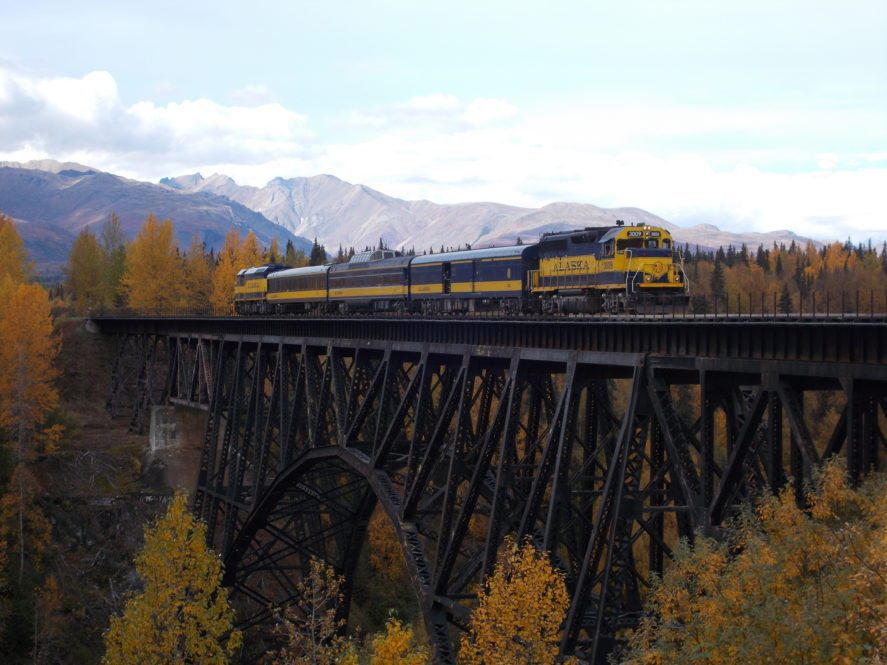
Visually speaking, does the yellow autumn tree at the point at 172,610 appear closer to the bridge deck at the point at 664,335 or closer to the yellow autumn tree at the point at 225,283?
the bridge deck at the point at 664,335

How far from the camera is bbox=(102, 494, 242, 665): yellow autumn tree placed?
3644 centimetres

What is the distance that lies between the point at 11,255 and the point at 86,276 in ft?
65.1

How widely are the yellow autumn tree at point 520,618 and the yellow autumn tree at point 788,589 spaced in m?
4.05

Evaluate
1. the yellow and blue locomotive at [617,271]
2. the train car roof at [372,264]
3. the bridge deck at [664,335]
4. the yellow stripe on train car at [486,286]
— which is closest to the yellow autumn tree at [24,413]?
the train car roof at [372,264]

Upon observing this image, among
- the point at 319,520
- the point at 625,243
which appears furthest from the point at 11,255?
the point at 625,243

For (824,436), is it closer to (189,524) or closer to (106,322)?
(106,322)

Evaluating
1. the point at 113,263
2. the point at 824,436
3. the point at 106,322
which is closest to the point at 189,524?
the point at 106,322

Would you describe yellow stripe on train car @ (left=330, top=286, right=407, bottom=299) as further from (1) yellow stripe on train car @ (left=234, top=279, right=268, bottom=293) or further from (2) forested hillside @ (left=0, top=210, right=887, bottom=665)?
(2) forested hillside @ (left=0, top=210, right=887, bottom=665)

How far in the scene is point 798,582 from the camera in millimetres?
15172

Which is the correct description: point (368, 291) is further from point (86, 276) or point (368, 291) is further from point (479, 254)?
point (86, 276)

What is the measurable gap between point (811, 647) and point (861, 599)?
3.18 feet

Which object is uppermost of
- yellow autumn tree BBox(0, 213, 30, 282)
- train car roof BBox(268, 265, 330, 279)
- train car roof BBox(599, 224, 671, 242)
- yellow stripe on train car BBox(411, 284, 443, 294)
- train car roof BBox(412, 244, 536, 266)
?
yellow autumn tree BBox(0, 213, 30, 282)

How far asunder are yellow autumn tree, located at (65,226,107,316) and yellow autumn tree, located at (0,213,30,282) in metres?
9.43

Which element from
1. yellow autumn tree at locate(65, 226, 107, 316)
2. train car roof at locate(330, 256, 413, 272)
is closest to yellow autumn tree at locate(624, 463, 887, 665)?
train car roof at locate(330, 256, 413, 272)
